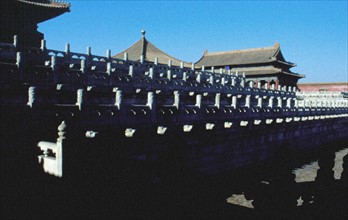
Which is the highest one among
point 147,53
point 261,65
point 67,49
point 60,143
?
point 261,65

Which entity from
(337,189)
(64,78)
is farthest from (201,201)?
(64,78)

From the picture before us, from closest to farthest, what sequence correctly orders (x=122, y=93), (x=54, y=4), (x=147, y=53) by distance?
1. (x=122, y=93)
2. (x=54, y=4)
3. (x=147, y=53)

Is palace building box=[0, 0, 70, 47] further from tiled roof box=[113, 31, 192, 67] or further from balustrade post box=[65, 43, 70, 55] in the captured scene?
tiled roof box=[113, 31, 192, 67]

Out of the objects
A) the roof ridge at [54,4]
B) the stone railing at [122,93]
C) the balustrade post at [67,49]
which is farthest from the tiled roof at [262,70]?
the balustrade post at [67,49]

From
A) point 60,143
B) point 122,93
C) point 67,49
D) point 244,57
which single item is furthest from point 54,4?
point 244,57

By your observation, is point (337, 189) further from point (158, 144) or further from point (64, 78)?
point (64, 78)

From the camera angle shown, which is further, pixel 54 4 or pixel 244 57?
pixel 244 57

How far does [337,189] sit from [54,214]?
4.45 m

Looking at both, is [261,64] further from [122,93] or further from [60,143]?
[60,143]

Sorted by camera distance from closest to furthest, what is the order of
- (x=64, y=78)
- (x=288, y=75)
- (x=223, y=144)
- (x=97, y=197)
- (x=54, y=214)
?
(x=97, y=197)
(x=54, y=214)
(x=64, y=78)
(x=223, y=144)
(x=288, y=75)

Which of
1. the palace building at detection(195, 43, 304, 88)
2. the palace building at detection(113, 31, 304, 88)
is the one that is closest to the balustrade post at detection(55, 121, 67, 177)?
the palace building at detection(113, 31, 304, 88)

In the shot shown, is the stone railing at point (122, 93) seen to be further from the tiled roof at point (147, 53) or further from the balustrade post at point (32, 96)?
the tiled roof at point (147, 53)

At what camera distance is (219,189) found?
8.04ft

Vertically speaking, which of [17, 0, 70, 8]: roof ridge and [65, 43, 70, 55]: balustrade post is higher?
[17, 0, 70, 8]: roof ridge
